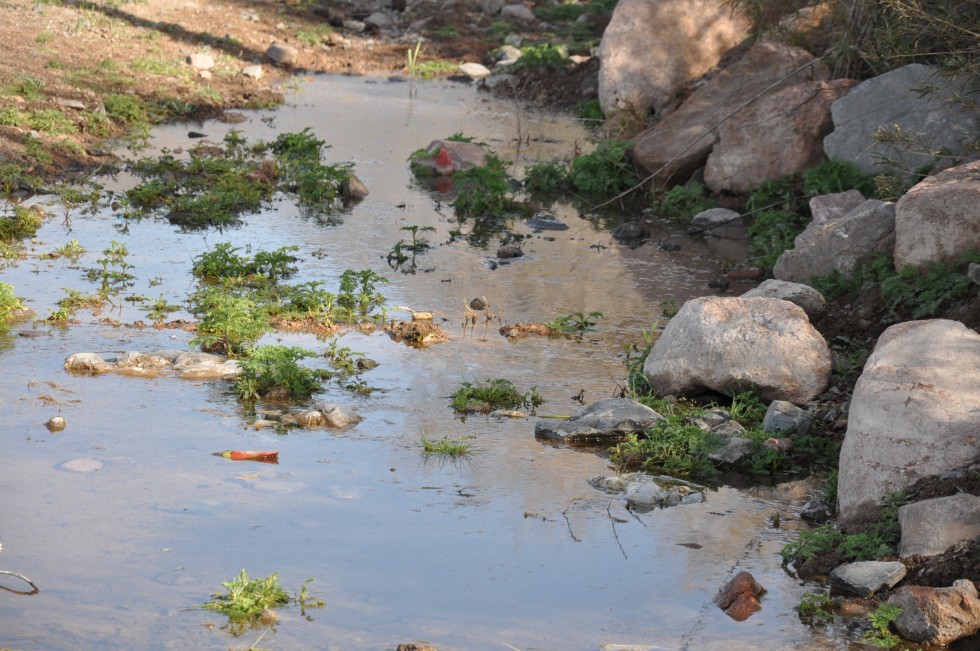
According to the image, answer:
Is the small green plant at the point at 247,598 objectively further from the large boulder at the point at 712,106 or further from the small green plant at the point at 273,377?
the large boulder at the point at 712,106

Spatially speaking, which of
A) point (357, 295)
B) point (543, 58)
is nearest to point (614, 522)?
point (357, 295)

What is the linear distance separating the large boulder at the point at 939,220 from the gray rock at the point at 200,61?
36.4ft

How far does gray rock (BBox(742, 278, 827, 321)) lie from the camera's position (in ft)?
25.7

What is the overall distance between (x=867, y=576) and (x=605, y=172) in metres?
7.85

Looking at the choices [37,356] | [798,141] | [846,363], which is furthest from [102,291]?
[798,141]

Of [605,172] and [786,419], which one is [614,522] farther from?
[605,172]

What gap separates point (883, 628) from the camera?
4414mm

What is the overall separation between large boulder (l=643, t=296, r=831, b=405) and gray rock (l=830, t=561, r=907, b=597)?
1965 millimetres

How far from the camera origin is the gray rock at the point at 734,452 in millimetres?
5957

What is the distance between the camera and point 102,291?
7.98m

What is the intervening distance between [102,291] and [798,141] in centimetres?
646

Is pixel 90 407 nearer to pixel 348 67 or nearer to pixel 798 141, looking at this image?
pixel 798 141

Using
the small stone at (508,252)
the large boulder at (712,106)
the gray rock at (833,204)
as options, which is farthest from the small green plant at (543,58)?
the gray rock at (833,204)

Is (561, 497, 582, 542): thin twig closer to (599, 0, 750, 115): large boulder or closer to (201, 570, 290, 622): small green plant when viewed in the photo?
(201, 570, 290, 622): small green plant
